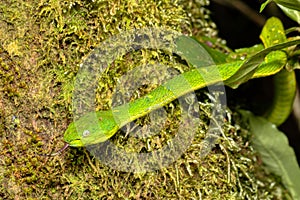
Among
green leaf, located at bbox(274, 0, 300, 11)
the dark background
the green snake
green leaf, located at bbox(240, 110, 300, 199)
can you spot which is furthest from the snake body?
the dark background

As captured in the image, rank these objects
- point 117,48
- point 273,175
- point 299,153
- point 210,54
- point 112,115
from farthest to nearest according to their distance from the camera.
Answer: point 299,153
point 273,175
point 210,54
point 117,48
point 112,115

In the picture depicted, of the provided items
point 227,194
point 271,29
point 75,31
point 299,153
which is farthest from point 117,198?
point 299,153

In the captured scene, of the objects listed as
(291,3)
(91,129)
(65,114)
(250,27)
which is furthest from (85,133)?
(250,27)

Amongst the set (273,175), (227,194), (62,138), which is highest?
(62,138)

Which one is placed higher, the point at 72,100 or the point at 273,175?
the point at 72,100

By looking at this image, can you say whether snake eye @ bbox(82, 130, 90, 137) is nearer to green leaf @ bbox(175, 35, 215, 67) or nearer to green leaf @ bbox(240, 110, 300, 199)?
green leaf @ bbox(175, 35, 215, 67)

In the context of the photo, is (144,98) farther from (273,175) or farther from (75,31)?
(273,175)
